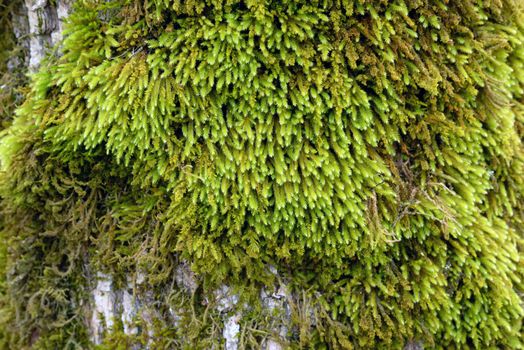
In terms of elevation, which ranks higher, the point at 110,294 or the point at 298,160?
the point at 298,160

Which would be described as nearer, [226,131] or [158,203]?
[226,131]

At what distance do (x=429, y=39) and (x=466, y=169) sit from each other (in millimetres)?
692

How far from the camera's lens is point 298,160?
78.6 inches

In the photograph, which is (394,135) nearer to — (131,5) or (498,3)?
(498,3)

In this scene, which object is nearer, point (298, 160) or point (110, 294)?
point (298, 160)

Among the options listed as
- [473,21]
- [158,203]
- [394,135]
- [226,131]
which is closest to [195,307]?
[158,203]

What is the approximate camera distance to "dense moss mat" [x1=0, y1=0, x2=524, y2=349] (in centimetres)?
191

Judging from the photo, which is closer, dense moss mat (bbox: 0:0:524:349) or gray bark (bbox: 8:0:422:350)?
dense moss mat (bbox: 0:0:524:349)

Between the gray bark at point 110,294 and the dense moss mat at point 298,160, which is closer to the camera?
the dense moss mat at point 298,160

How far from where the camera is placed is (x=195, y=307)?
7.23ft

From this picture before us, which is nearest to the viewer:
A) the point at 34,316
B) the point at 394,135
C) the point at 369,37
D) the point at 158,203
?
the point at 369,37

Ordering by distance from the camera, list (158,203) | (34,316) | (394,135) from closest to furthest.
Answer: (394,135) < (158,203) < (34,316)

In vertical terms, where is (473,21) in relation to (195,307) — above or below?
above

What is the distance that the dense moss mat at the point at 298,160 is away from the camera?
1.91 metres
